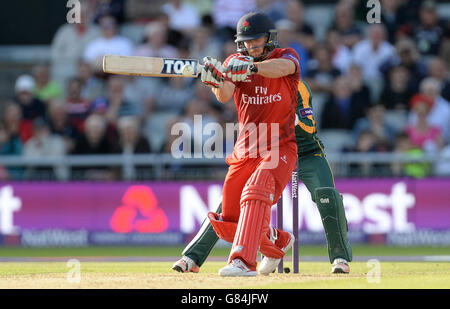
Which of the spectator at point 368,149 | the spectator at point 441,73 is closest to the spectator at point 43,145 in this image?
the spectator at point 368,149

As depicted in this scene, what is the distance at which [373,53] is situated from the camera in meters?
16.6

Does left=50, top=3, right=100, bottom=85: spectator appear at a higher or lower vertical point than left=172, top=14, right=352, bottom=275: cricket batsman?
higher

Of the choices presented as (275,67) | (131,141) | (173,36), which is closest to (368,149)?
(131,141)

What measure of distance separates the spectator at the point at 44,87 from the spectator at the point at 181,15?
256 centimetres

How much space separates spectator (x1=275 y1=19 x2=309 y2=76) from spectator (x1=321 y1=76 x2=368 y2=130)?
2.57 ft

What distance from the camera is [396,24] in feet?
55.2

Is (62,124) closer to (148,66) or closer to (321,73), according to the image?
(321,73)

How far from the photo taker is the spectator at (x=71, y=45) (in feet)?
58.6

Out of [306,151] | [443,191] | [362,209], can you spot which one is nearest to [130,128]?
[362,209]

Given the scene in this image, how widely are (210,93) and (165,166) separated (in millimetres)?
1822

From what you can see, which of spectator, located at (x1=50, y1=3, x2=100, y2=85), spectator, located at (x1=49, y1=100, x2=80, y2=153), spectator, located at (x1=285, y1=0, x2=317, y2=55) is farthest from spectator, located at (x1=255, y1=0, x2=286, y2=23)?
spectator, located at (x1=49, y1=100, x2=80, y2=153)

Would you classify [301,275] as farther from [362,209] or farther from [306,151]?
[362,209]

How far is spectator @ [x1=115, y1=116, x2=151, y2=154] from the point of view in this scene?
15234 millimetres

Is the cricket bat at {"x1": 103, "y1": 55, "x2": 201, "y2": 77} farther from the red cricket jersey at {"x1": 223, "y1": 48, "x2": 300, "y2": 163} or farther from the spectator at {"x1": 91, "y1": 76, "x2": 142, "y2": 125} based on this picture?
the spectator at {"x1": 91, "y1": 76, "x2": 142, "y2": 125}
